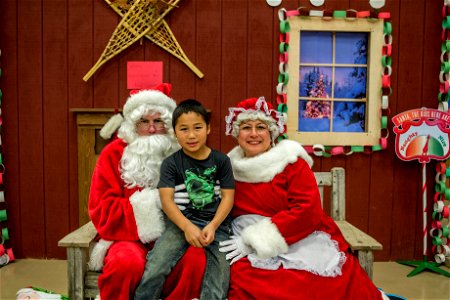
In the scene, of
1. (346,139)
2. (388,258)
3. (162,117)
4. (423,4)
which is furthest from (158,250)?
(423,4)

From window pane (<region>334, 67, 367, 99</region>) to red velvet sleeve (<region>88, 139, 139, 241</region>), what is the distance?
7.11 feet

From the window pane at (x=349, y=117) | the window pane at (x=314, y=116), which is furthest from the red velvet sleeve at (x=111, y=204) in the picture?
the window pane at (x=349, y=117)

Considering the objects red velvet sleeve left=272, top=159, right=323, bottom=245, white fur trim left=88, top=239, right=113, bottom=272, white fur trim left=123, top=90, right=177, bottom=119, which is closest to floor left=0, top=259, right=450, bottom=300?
white fur trim left=88, top=239, right=113, bottom=272

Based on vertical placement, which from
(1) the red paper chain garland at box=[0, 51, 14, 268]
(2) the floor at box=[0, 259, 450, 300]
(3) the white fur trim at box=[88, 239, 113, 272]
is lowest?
(2) the floor at box=[0, 259, 450, 300]

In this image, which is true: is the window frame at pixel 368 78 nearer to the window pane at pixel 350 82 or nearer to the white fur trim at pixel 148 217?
the window pane at pixel 350 82

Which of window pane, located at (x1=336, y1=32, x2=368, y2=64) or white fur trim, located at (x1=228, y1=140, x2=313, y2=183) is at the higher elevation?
window pane, located at (x1=336, y1=32, x2=368, y2=64)

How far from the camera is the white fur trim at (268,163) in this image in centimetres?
200

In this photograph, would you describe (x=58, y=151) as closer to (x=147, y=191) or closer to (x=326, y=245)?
(x=147, y=191)

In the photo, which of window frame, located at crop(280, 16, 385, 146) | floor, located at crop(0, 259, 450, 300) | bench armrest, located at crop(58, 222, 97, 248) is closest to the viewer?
bench armrest, located at crop(58, 222, 97, 248)

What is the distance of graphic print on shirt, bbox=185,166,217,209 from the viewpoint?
6.11 ft

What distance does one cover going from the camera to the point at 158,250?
1764 mm

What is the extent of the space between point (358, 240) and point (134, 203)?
1.11m

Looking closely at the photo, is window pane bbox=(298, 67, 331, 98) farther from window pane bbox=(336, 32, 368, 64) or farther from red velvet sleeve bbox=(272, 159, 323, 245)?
red velvet sleeve bbox=(272, 159, 323, 245)

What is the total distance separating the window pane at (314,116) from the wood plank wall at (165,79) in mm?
300
